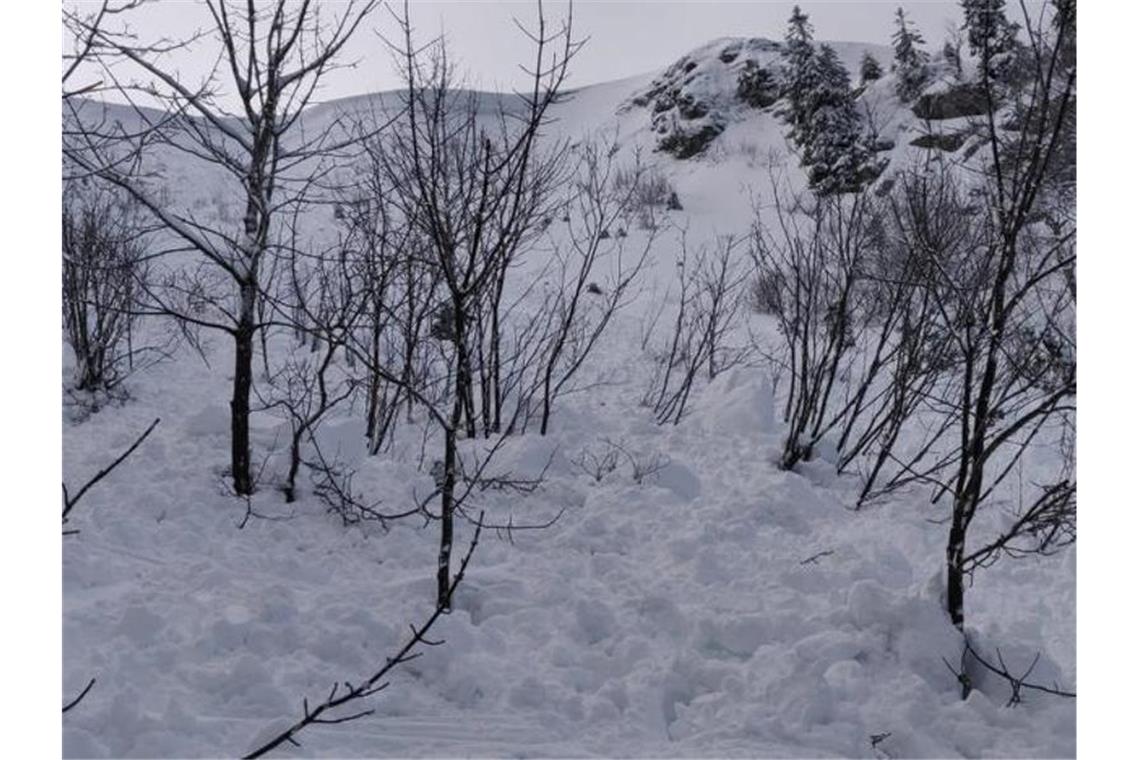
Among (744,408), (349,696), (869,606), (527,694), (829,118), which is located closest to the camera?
(349,696)

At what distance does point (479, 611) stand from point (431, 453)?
277 cm

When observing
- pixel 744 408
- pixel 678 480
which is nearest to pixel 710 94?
pixel 744 408

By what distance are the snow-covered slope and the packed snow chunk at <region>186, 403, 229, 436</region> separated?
0.06 feet

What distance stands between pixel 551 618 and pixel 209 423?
10.4 ft

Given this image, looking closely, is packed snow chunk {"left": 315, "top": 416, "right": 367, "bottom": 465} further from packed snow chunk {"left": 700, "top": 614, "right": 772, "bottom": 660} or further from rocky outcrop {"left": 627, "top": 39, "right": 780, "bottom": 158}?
rocky outcrop {"left": 627, "top": 39, "right": 780, "bottom": 158}

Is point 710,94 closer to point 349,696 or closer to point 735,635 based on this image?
point 735,635

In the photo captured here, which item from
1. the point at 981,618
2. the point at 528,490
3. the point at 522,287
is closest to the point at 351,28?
the point at 528,490

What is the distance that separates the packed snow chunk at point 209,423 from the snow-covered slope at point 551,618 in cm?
2

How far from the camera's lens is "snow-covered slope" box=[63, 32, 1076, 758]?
2.86 metres

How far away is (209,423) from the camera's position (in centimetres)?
555

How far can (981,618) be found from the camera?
4.02 metres

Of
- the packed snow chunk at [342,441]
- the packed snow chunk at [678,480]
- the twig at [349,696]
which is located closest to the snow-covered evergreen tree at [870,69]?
the packed snow chunk at [678,480]

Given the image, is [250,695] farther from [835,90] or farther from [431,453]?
[835,90]

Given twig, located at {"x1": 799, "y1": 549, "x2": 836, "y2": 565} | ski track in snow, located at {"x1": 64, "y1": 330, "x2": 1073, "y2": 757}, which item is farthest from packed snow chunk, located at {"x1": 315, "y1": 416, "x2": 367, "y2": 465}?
twig, located at {"x1": 799, "y1": 549, "x2": 836, "y2": 565}
